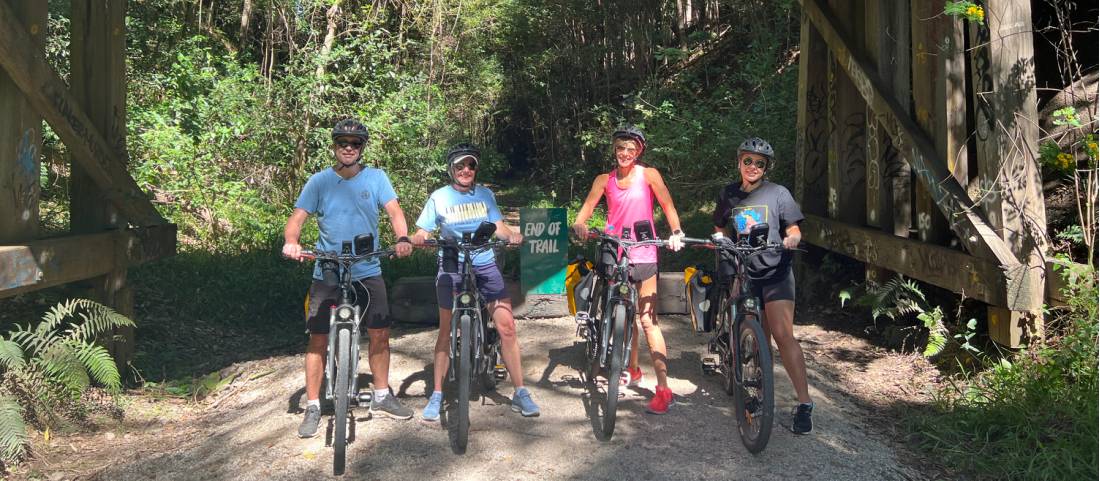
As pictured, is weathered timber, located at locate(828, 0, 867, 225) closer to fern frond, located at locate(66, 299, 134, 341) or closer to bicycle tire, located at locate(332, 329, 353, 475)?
bicycle tire, located at locate(332, 329, 353, 475)

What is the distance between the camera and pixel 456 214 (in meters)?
5.93

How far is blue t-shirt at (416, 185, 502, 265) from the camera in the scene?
591cm

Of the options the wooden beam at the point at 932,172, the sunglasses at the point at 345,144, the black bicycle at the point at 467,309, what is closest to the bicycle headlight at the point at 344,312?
the black bicycle at the point at 467,309

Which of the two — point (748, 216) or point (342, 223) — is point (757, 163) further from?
point (342, 223)

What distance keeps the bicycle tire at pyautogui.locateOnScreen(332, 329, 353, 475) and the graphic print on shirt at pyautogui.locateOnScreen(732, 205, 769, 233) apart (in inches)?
98.5

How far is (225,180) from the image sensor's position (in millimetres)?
14375

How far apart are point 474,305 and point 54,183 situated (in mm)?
9268

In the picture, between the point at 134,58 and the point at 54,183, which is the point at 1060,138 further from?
the point at 134,58

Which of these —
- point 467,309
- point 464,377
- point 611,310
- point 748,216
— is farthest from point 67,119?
point 748,216

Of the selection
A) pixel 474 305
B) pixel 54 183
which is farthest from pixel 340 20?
pixel 474 305

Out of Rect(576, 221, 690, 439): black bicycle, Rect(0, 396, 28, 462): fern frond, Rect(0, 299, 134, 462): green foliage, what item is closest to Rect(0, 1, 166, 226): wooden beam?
Rect(0, 299, 134, 462): green foliage

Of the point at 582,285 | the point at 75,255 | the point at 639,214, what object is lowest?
the point at 582,285

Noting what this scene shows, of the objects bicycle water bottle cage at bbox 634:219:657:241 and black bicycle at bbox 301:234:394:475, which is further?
bicycle water bottle cage at bbox 634:219:657:241

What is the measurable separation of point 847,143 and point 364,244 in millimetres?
5581
